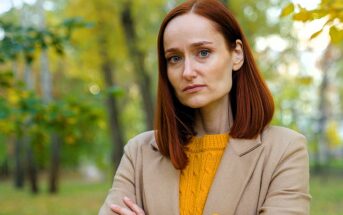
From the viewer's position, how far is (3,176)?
36.5m

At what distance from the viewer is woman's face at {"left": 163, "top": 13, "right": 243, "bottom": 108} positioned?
2379 mm

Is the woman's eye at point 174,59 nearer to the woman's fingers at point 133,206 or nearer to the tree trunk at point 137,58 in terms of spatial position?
the woman's fingers at point 133,206

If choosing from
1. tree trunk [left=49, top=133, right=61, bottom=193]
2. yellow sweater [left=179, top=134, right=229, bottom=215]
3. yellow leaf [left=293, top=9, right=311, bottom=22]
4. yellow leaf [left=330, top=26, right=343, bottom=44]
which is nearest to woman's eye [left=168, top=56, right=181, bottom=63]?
yellow sweater [left=179, top=134, right=229, bottom=215]

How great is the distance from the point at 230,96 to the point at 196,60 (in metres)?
0.29

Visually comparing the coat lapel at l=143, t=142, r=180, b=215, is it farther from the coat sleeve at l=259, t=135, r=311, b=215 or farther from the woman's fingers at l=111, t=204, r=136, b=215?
the coat sleeve at l=259, t=135, r=311, b=215

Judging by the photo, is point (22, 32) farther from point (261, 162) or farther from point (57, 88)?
point (57, 88)

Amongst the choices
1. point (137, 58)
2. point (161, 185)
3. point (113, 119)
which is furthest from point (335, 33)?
point (113, 119)

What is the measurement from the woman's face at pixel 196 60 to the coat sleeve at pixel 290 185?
1.30 feet

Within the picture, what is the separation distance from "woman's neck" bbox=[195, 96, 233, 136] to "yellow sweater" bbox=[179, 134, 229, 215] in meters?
0.06

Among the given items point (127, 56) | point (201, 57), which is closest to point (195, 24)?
point (201, 57)

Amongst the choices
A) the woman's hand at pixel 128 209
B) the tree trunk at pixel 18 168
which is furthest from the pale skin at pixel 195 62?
the tree trunk at pixel 18 168

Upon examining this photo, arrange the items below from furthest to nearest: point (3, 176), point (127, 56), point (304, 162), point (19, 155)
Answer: point (3, 176) < point (19, 155) < point (127, 56) < point (304, 162)

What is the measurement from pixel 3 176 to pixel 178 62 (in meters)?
36.1

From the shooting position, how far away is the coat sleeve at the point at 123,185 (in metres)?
2.51
